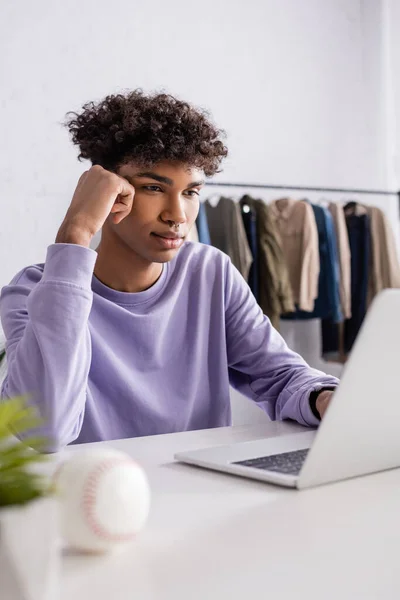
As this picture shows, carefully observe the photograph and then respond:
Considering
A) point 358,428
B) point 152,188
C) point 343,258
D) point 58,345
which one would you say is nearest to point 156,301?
point 152,188

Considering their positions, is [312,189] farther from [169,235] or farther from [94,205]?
[94,205]

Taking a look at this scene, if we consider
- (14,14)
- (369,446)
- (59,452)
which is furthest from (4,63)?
(369,446)

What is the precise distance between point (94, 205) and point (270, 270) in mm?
2116

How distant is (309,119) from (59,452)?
11.0ft

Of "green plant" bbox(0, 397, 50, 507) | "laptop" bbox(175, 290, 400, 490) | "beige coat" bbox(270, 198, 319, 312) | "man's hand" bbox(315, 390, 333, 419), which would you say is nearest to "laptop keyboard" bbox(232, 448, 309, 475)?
"laptop" bbox(175, 290, 400, 490)

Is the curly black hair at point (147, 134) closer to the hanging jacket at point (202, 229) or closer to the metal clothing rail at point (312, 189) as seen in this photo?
the hanging jacket at point (202, 229)

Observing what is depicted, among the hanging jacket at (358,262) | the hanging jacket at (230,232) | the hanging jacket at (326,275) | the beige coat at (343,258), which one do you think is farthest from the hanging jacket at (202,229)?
the hanging jacket at (358,262)

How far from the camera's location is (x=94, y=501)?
1.78ft

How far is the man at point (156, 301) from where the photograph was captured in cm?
128

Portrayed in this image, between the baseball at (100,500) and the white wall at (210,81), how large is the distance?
2593 millimetres

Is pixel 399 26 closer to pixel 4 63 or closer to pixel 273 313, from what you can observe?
pixel 273 313

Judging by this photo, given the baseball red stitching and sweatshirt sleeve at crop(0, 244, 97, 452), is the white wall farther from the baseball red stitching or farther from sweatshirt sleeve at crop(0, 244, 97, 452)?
the baseball red stitching

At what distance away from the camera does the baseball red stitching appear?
21.3 inches

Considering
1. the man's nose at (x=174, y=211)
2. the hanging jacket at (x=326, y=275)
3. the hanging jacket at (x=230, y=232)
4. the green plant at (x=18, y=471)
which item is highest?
the man's nose at (x=174, y=211)
